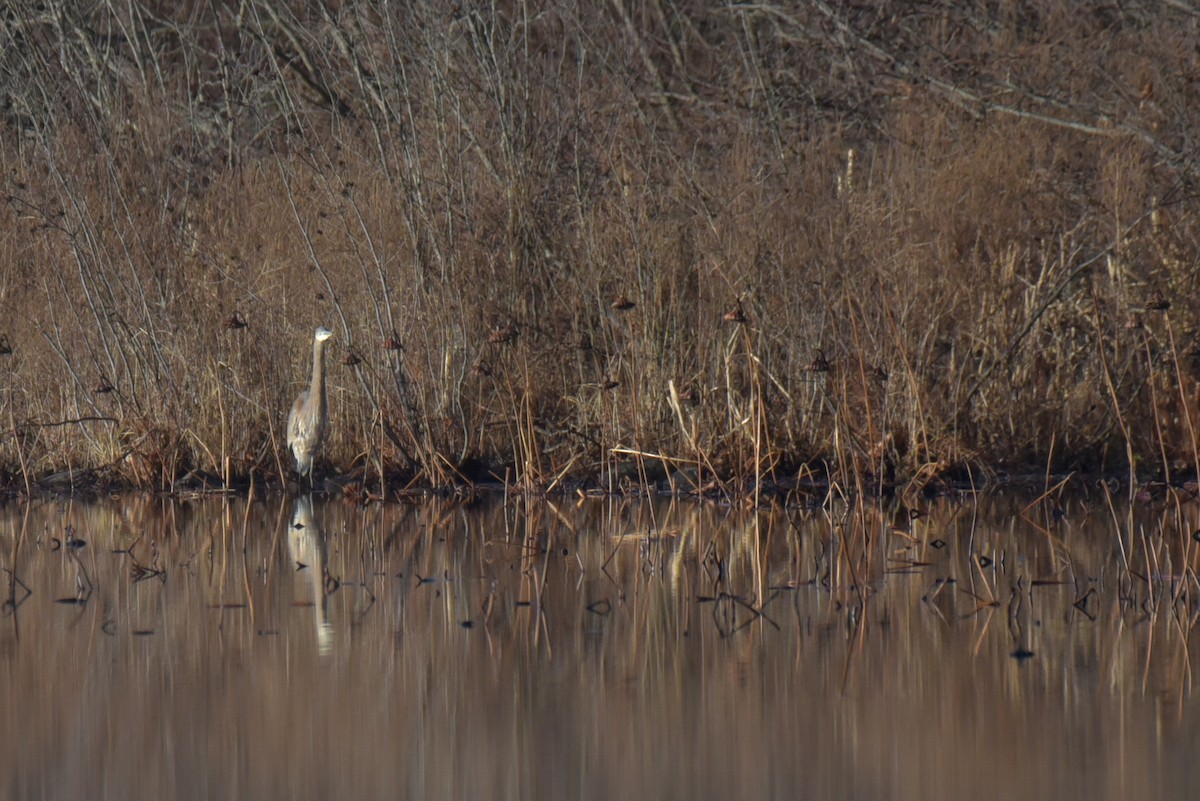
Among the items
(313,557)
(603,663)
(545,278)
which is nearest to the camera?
(603,663)

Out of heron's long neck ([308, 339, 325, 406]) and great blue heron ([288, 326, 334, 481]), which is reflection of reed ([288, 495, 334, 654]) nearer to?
great blue heron ([288, 326, 334, 481])

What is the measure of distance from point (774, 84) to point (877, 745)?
32.6ft

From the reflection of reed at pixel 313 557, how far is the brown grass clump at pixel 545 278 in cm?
62

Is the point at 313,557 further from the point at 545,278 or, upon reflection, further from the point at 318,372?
the point at 545,278

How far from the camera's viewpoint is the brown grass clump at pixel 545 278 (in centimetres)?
1053

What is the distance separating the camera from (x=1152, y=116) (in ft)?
39.9

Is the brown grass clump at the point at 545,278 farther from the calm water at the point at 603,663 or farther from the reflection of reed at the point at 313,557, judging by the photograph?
the calm water at the point at 603,663

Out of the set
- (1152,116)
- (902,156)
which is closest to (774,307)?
(902,156)

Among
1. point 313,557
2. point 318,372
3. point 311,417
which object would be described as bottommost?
point 313,557

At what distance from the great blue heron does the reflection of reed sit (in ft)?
0.88

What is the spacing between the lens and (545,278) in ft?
37.3

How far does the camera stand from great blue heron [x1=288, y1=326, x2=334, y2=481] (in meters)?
10.6

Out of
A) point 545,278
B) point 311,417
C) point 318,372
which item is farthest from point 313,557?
point 545,278

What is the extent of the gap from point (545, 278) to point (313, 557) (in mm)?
3623
